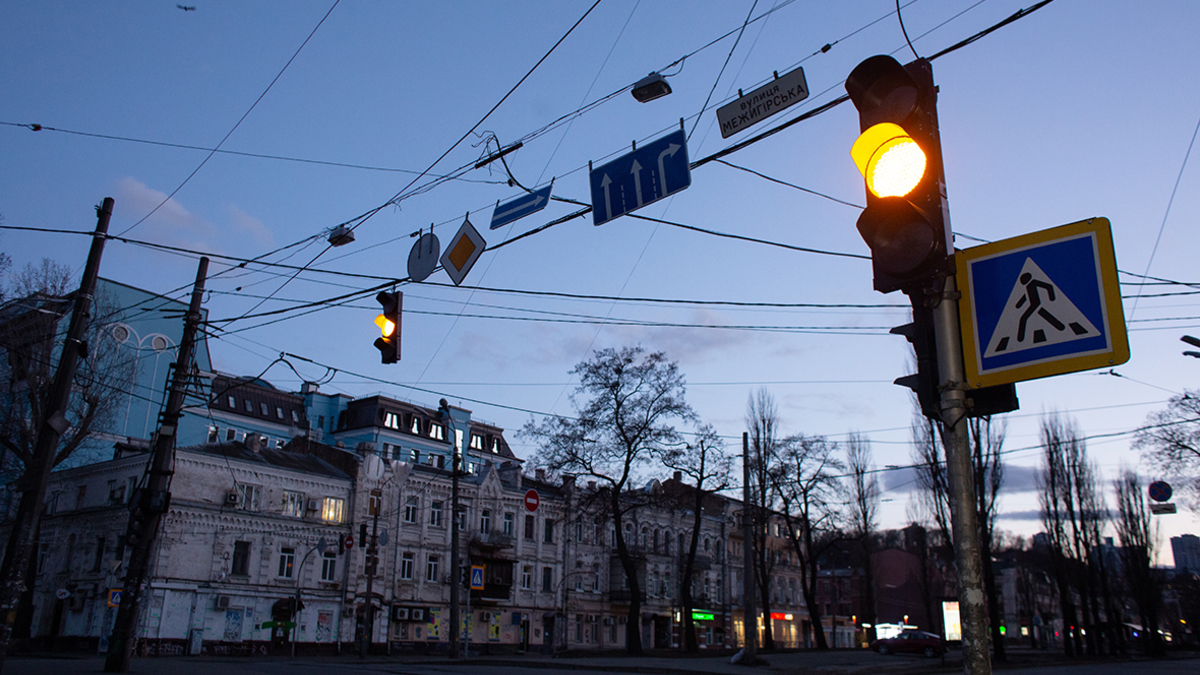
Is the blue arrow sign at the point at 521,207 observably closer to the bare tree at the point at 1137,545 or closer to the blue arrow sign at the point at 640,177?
the blue arrow sign at the point at 640,177

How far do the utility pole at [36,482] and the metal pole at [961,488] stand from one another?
14729mm

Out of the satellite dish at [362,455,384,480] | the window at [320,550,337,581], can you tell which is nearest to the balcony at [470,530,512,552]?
the satellite dish at [362,455,384,480]

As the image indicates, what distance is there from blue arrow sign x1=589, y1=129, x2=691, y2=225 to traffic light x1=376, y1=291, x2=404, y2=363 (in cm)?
425

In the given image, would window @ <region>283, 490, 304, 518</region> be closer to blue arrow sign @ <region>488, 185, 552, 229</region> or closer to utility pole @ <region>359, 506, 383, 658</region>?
utility pole @ <region>359, 506, 383, 658</region>

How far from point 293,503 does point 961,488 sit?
42588 millimetres

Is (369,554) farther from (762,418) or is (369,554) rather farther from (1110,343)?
(1110,343)

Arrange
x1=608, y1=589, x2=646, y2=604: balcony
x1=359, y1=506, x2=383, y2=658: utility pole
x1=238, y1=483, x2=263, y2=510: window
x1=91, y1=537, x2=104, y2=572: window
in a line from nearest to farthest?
x1=359, y1=506, x2=383, y2=658: utility pole
x1=91, y1=537, x2=104, y2=572: window
x1=238, y1=483, x2=263, y2=510: window
x1=608, y1=589, x2=646, y2=604: balcony

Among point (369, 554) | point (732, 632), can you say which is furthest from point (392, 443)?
point (732, 632)

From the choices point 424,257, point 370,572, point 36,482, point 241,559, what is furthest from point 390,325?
point 241,559

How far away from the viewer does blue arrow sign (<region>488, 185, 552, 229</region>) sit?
10695 millimetres

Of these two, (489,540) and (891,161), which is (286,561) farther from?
(891,161)

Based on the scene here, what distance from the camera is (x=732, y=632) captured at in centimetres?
6781

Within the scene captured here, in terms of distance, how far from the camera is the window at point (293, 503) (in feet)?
134

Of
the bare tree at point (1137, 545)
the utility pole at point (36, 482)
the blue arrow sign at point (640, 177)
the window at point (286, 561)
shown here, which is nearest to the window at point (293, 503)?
the window at point (286, 561)
